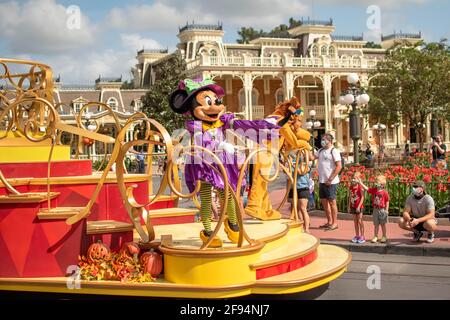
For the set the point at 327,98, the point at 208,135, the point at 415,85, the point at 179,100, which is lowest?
the point at 208,135

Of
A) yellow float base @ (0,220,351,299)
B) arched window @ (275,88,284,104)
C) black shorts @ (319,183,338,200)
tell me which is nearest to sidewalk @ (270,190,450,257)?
black shorts @ (319,183,338,200)

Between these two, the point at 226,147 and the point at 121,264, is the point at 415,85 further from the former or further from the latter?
the point at 121,264

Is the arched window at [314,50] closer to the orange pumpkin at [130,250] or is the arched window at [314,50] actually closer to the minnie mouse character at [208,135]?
the minnie mouse character at [208,135]

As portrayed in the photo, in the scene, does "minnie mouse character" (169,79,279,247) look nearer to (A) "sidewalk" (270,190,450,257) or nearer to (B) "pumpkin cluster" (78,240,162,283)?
(B) "pumpkin cluster" (78,240,162,283)

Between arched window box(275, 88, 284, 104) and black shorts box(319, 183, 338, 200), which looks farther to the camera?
arched window box(275, 88, 284, 104)

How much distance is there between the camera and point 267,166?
6477 millimetres

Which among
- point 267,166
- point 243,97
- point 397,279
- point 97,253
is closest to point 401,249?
point 397,279

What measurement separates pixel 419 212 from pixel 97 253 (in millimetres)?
4902

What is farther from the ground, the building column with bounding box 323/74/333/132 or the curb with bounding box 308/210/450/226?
the building column with bounding box 323/74/333/132

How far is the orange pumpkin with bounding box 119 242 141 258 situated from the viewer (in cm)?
482

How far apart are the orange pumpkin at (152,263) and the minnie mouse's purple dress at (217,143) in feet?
2.15

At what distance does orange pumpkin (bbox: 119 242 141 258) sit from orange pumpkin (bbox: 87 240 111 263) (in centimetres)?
12

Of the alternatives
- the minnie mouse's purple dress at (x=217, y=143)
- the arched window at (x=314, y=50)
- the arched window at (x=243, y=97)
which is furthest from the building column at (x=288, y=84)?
the minnie mouse's purple dress at (x=217, y=143)
